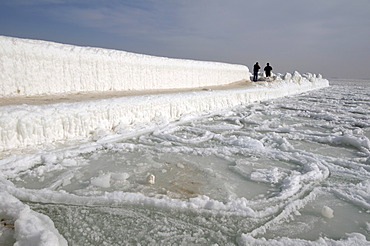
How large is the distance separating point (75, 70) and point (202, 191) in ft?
14.0

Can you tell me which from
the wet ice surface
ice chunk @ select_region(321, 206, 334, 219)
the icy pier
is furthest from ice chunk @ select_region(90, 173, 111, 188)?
ice chunk @ select_region(321, 206, 334, 219)

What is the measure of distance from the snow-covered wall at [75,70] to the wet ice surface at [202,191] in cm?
237

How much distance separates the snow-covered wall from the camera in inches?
159

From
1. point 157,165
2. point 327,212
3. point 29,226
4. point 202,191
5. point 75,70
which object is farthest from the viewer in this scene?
point 75,70

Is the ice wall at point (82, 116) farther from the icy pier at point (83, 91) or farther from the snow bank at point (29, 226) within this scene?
the snow bank at point (29, 226)

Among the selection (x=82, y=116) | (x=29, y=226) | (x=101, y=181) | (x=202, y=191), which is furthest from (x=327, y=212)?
(x=82, y=116)

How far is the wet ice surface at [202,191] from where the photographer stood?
1.39 meters

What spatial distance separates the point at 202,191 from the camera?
1.89 metres

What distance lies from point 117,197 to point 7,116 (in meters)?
1.63

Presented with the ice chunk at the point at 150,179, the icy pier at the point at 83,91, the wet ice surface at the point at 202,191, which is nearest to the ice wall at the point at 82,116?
the icy pier at the point at 83,91

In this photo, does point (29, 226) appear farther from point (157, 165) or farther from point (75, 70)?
point (75, 70)

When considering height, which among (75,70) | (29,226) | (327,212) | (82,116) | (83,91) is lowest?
(327,212)

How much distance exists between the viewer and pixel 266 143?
3.29m

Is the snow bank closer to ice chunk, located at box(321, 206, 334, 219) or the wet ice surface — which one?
the wet ice surface
